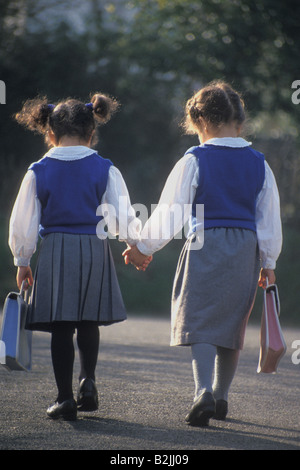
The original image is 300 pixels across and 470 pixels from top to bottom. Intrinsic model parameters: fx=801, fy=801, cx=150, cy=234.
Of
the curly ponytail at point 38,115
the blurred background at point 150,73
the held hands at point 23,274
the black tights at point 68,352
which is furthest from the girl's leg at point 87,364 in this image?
the blurred background at point 150,73

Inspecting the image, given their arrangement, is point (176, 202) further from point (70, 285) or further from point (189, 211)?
point (70, 285)

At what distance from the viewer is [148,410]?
4.18 metres

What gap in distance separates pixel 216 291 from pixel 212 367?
37cm

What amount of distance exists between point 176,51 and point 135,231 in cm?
1587

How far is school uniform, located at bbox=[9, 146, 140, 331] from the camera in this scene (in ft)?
13.0

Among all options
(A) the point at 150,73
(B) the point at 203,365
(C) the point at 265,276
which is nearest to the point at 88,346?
(B) the point at 203,365

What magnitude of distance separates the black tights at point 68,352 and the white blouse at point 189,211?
1.70 ft

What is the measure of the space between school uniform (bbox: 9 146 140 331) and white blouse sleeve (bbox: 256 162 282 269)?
65cm

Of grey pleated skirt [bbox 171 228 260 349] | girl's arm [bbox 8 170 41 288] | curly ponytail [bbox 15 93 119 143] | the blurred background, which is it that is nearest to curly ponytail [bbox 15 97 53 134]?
curly ponytail [bbox 15 93 119 143]

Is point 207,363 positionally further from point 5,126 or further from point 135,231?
point 5,126

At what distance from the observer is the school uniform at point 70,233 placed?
397 centimetres

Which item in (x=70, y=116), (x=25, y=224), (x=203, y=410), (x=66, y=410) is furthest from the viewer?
(x=70, y=116)
